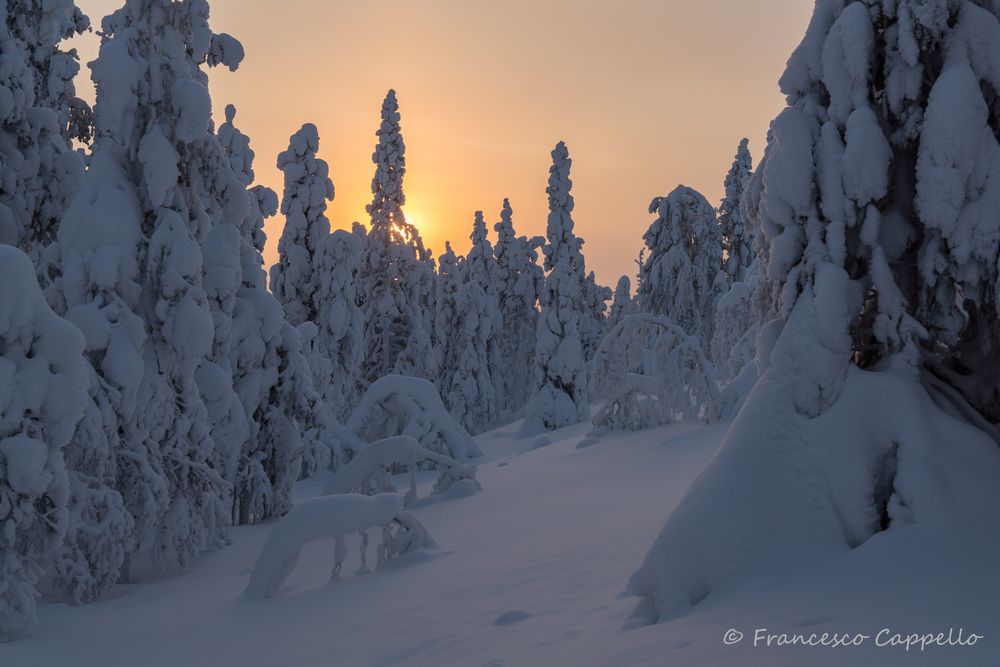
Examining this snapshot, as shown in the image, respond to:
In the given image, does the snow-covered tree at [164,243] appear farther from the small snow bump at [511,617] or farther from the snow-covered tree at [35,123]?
the small snow bump at [511,617]

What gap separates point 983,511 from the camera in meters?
4.94

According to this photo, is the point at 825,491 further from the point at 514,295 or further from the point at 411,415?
the point at 514,295

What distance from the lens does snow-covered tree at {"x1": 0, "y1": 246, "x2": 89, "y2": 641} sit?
752 cm

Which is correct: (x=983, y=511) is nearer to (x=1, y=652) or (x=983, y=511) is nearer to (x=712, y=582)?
(x=712, y=582)

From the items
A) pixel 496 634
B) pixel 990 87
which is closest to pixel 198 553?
pixel 496 634

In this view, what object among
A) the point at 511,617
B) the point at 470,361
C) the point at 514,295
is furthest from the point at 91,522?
the point at 514,295

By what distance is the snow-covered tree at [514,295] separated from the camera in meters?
52.1

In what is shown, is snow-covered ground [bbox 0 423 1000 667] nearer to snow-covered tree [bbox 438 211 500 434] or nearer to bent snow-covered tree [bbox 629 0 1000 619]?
bent snow-covered tree [bbox 629 0 1000 619]

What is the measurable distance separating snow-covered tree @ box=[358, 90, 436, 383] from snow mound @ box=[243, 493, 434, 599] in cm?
2365

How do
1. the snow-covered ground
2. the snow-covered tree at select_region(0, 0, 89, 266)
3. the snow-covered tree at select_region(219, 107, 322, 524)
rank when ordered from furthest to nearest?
the snow-covered tree at select_region(219, 107, 322, 524)
the snow-covered tree at select_region(0, 0, 89, 266)
the snow-covered ground

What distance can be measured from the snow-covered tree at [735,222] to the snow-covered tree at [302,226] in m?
23.7

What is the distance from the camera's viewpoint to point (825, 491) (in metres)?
5.35

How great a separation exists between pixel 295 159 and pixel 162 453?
15958mm

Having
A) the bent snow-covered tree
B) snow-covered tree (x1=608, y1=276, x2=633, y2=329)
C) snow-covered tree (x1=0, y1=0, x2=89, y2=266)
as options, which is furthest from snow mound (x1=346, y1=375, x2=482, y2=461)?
snow-covered tree (x1=608, y1=276, x2=633, y2=329)
